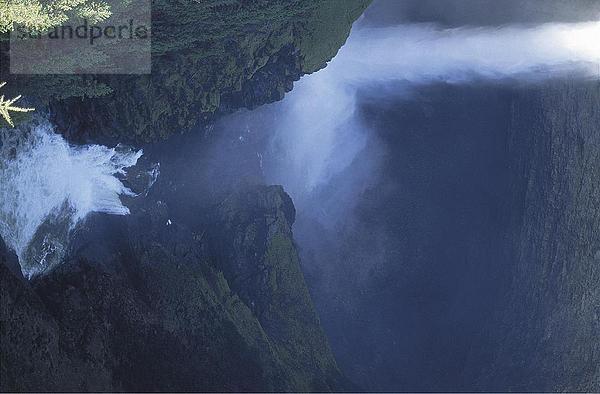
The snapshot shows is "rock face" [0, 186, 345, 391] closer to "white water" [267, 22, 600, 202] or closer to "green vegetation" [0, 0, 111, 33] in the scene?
"white water" [267, 22, 600, 202]

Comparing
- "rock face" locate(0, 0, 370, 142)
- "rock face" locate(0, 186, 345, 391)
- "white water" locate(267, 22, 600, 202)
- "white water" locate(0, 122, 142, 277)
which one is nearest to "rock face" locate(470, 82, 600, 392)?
"white water" locate(267, 22, 600, 202)

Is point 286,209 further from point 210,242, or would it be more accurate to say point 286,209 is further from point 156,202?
point 156,202

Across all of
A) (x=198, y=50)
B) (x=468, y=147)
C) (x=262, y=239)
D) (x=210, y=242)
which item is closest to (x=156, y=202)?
(x=210, y=242)

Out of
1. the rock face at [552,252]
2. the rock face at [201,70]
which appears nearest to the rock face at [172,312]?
the rock face at [201,70]

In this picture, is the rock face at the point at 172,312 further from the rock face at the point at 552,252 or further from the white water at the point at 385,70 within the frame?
the rock face at the point at 552,252

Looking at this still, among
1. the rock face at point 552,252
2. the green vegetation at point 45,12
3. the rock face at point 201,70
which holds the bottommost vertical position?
the rock face at point 552,252

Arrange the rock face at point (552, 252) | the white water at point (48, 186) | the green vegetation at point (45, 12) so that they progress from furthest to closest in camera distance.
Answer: the rock face at point (552, 252) < the white water at point (48, 186) < the green vegetation at point (45, 12)

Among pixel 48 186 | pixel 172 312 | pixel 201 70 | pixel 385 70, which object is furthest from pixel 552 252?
pixel 48 186
